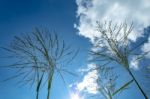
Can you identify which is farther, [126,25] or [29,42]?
[126,25]

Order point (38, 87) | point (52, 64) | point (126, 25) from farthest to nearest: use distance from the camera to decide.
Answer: point (126, 25)
point (52, 64)
point (38, 87)

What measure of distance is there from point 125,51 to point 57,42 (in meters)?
2.18

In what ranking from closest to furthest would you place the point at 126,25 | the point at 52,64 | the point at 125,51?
the point at 52,64, the point at 125,51, the point at 126,25

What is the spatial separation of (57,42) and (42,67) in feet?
3.38

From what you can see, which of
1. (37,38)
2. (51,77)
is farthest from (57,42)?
(51,77)

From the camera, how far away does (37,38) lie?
23.5 feet

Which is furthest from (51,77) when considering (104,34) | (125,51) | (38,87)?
(104,34)

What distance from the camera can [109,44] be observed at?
26.2ft

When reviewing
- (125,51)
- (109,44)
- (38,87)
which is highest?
(109,44)

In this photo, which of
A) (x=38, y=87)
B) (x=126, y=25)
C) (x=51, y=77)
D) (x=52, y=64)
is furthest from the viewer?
(x=126, y=25)

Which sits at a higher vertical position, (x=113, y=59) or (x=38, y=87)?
(x=113, y=59)

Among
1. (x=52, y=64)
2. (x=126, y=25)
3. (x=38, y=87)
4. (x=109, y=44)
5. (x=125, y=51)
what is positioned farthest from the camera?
(x=126, y=25)

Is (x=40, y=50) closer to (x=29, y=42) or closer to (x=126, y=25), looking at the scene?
(x=29, y=42)

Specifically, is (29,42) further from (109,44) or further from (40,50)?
(109,44)
